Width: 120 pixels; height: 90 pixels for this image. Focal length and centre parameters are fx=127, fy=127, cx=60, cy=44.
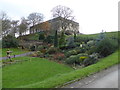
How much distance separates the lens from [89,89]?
4871 mm

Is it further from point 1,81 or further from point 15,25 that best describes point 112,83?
point 15,25

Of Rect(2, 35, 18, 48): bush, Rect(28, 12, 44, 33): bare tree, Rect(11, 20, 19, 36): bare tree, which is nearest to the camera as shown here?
Rect(2, 35, 18, 48): bush

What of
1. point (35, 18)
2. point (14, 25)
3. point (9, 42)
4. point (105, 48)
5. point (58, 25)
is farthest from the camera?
point (35, 18)

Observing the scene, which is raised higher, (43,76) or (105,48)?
(105,48)

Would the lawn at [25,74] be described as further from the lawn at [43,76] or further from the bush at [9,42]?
the bush at [9,42]

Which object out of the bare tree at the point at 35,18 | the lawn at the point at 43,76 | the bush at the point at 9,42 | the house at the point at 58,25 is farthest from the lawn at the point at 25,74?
the bare tree at the point at 35,18

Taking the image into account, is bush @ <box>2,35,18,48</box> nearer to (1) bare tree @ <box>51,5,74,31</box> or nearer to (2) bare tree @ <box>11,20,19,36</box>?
(2) bare tree @ <box>11,20,19,36</box>

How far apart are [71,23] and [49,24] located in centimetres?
774

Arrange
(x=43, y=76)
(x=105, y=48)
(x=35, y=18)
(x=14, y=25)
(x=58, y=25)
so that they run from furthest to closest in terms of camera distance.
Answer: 1. (x=35, y=18)
2. (x=58, y=25)
3. (x=14, y=25)
4. (x=105, y=48)
5. (x=43, y=76)

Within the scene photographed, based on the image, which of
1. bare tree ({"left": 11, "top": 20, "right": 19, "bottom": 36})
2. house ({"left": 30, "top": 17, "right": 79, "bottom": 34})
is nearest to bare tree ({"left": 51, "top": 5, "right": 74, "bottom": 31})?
house ({"left": 30, "top": 17, "right": 79, "bottom": 34})

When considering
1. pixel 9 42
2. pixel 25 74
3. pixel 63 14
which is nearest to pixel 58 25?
pixel 63 14

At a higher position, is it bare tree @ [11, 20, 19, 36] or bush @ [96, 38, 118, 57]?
bare tree @ [11, 20, 19, 36]

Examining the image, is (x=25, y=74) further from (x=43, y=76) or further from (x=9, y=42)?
(x=9, y=42)

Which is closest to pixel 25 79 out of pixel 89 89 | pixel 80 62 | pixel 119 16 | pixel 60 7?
pixel 89 89
